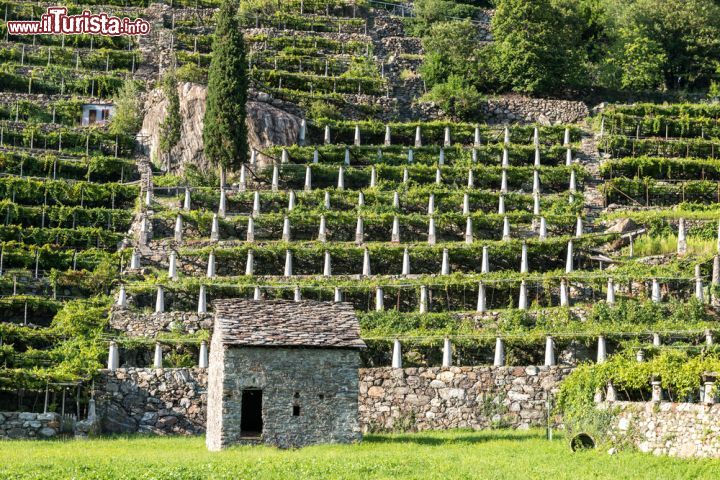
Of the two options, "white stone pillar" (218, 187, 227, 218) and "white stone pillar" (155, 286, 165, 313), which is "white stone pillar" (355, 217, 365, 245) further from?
"white stone pillar" (155, 286, 165, 313)

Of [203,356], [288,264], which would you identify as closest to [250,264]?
[288,264]

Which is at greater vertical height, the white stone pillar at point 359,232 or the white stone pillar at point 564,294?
the white stone pillar at point 359,232

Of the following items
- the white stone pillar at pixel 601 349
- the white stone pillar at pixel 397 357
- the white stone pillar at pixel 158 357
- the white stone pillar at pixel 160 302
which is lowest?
the white stone pillar at pixel 158 357

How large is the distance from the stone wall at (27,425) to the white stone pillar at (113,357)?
3.81 m

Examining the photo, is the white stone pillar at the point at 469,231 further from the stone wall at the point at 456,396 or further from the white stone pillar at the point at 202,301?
the stone wall at the point at 456,396

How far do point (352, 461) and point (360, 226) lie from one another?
75.4 feet

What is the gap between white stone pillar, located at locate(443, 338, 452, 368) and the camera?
51.8 meters

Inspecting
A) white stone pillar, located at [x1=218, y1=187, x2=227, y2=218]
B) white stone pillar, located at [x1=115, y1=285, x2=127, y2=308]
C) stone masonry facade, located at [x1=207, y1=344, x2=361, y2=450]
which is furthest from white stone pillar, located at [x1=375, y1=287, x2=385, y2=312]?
stone masonry facade, located at [x1=207, y1=344, x2=361, y2=450]

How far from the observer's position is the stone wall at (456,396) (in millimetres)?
50531

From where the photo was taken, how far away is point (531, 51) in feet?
269

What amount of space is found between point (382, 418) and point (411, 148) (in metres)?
22.6

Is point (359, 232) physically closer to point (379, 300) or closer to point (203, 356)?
point (379, 300)

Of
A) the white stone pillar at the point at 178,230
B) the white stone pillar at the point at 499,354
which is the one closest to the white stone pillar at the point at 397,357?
the white stone pillar at the point at 499,354

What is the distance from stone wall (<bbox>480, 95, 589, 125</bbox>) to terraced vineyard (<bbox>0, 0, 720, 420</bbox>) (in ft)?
5.57
